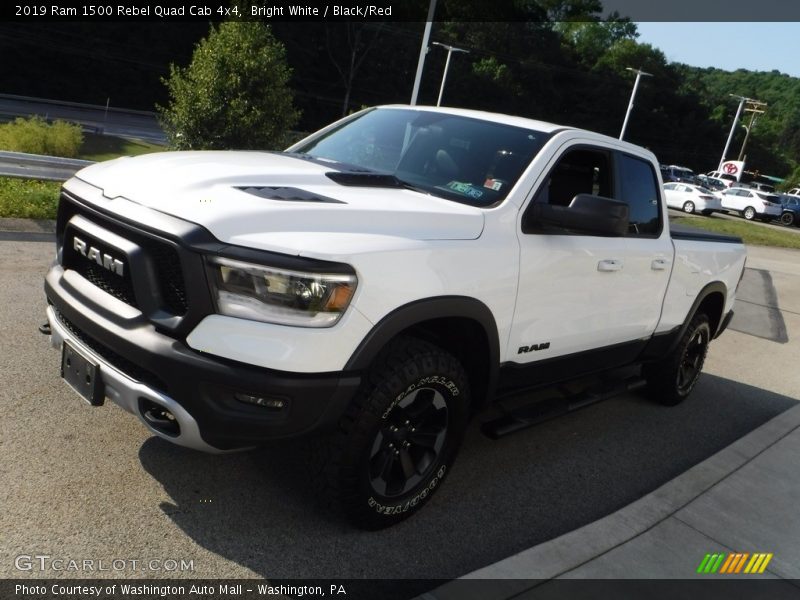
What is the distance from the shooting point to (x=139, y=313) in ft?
9.31

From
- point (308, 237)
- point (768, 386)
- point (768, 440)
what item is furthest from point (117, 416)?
point (768, 386)

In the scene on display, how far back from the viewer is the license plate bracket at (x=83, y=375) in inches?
116

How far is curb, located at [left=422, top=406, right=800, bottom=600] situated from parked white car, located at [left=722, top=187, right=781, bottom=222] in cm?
3583

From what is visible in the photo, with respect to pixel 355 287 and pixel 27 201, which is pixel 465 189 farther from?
pixel 27 201

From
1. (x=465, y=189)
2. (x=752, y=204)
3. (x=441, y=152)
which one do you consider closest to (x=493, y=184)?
(x=465, y=189)

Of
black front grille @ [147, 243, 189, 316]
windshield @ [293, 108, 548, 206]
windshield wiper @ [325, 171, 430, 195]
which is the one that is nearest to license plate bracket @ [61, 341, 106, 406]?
black front grille @ [147, 243, 189, 316]

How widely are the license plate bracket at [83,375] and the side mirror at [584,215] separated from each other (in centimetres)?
208

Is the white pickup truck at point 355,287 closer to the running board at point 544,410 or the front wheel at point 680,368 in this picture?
the running board at point 544,410

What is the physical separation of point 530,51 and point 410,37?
1937 centimetres

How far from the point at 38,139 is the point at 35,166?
7.57 metres

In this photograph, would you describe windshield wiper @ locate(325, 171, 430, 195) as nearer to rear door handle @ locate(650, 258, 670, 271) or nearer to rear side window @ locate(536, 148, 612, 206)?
rear side window @ locate(536, 148, 612, 206)

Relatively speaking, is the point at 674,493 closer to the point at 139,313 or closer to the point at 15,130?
the point at 139,313

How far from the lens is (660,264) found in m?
4.76

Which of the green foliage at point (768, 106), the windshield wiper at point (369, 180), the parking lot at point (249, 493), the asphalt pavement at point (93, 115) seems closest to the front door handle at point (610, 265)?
the windshield wiper at point (369, 180)
